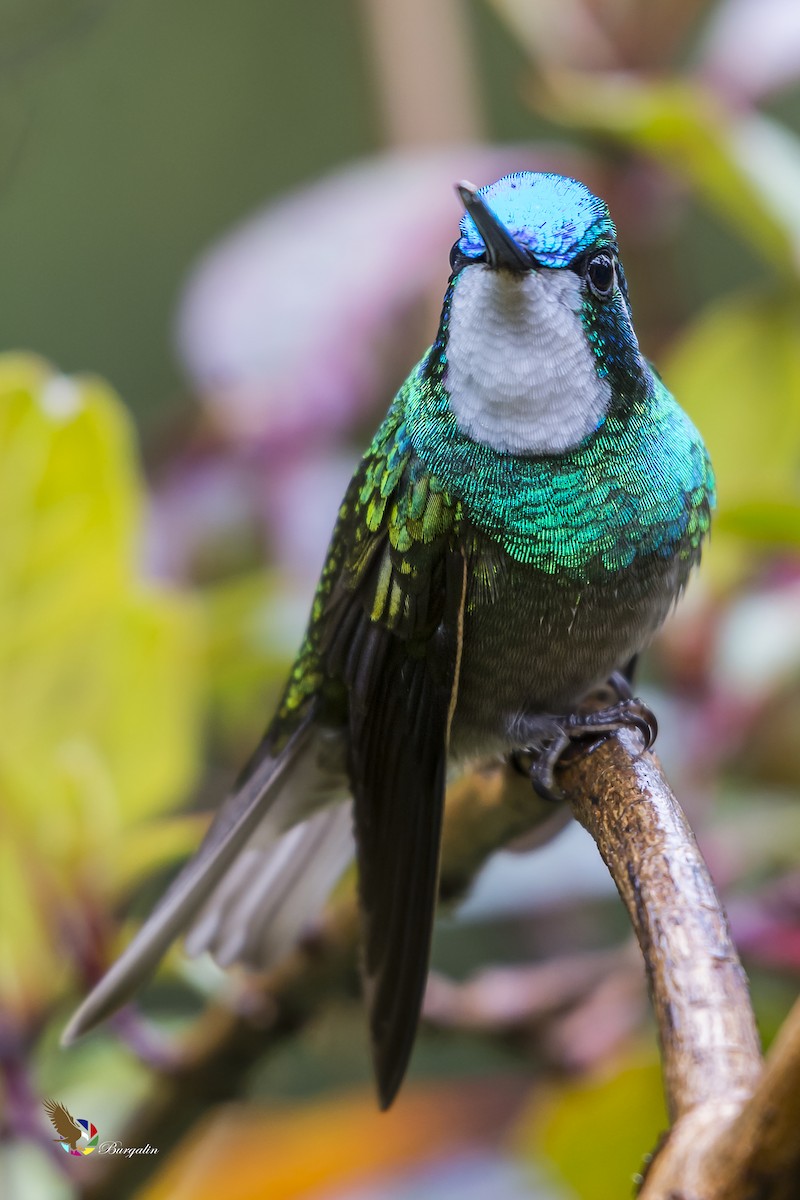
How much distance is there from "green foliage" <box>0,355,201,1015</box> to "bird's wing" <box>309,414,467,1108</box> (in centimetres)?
28

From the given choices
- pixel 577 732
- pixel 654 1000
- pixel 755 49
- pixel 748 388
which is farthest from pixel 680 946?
pixel 755 49

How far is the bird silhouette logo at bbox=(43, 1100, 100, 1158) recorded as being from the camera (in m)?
1.20

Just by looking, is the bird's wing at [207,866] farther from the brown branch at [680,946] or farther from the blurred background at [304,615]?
the brown branch at [680,946]

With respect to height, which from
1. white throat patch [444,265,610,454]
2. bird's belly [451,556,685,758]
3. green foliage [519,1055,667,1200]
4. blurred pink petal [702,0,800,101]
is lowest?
green foliage [519,1055,667,1200]

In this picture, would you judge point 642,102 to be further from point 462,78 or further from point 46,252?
point 46,252

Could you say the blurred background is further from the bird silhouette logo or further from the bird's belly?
the bird's belly

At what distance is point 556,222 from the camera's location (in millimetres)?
1048

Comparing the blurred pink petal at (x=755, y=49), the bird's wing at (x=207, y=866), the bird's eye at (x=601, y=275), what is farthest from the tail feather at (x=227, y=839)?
the blurred pink petal at (x=755, y=49)

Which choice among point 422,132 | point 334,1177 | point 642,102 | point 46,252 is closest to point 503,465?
point 642,102

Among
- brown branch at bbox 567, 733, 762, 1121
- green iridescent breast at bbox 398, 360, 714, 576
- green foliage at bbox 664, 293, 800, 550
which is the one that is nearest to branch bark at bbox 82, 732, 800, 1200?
brown branch at bbox 567, 733, 762, 1121

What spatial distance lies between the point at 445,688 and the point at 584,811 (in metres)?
0.28

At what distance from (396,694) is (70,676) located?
46 cm

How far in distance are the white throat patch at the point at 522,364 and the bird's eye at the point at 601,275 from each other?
2cm

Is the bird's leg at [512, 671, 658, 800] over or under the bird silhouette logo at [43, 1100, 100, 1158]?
over
